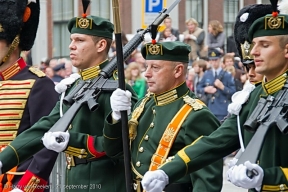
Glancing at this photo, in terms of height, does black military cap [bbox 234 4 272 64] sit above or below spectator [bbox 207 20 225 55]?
above

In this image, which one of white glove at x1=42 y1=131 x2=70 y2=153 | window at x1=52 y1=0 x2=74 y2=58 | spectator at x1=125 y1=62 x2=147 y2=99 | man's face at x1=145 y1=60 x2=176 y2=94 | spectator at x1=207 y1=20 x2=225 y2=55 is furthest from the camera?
window at x1=52 y1=0 x2=74 y2=58

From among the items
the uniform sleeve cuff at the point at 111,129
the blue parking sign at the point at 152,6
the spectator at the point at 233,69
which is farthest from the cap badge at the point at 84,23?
the spectator at the point at 233,69

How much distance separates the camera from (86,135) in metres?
7.50

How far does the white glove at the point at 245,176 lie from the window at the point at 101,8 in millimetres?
16718

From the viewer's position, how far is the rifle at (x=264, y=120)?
5.81 metres

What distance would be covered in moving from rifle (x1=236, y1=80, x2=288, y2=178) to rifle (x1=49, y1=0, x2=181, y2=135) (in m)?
1.51

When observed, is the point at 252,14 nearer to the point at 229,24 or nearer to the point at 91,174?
the point at 91,174

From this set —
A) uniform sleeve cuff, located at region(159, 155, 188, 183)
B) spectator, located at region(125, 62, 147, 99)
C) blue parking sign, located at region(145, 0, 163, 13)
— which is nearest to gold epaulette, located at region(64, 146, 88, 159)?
uniform sleeve cuff, located at region(159, 155, 188, 183)

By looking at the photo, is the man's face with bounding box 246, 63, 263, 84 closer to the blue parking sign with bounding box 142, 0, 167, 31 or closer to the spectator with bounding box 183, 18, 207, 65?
the blue parking sign with bounding box 142, 0, 167, 31

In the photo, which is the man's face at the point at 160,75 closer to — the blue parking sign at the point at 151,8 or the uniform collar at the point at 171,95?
the uniform collar at the point at 171,95

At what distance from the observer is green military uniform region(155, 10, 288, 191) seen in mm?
5898

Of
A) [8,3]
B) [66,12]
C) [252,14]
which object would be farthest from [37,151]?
[66,12]

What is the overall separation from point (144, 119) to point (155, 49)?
512 millimetres

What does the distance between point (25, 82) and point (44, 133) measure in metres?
0.68
